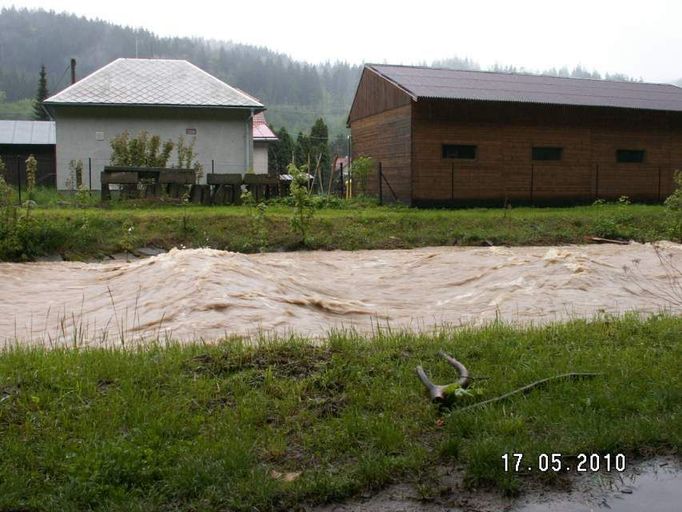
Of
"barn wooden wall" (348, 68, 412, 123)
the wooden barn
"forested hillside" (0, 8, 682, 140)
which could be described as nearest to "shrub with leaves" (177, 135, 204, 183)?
the wooden barn

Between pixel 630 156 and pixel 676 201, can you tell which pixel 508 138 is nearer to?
pixel 630 156

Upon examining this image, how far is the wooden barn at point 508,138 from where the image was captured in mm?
26703

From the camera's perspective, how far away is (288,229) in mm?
19062

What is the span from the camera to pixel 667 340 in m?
7.18

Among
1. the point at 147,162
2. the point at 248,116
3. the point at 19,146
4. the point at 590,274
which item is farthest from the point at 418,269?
the point at 19,146

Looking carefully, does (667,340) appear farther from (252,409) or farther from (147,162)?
(147,162)

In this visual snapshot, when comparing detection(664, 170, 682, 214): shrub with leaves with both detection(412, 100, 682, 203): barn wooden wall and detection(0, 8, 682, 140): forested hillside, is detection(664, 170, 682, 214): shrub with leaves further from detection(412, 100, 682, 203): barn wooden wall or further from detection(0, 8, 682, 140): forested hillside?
detection(0, 8, 682, 140): forested hillside

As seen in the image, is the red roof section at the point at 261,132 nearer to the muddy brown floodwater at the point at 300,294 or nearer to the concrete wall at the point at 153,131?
the concrete wall at the point at 153,131

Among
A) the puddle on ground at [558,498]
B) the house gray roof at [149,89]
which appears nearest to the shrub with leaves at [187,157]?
the house gray roof at [149,89]

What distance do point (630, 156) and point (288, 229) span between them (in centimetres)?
1767

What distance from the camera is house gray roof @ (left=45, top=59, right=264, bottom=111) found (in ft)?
Answer: 95.1

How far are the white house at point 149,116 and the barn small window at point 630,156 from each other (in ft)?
47.0

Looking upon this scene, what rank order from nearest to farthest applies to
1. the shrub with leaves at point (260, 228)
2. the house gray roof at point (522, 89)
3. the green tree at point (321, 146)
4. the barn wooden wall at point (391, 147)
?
the shrub with leaves at point (260, 228), the barn wooden wall at point (391, 147), the house gray roof at point (522, 89), the green tree at point (321, 146)

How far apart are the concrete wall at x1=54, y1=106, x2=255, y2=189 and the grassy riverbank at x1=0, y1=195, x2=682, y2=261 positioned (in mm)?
7856
